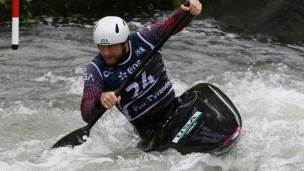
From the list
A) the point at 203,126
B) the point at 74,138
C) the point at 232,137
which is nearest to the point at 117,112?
the point at 74,138

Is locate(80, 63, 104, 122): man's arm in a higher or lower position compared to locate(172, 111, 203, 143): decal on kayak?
higher

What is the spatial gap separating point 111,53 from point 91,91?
387 mm

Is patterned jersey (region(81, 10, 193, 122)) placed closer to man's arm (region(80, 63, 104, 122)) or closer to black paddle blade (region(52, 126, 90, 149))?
man's arm (region(80, 63, 104, 122))

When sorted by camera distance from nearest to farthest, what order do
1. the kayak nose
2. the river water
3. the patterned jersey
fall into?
the kayak nose
the patterned jersey
the river water

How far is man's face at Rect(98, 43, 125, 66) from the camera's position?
16.4 feet

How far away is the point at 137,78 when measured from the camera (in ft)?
17.1

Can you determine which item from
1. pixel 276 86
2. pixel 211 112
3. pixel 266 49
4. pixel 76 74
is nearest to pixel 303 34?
pixel 266 49

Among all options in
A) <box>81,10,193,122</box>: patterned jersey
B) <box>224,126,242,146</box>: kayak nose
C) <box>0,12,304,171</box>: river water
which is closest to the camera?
<box>224,126,242,146</box>: kayak nose

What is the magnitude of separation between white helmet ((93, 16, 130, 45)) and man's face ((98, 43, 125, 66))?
0.06 metres

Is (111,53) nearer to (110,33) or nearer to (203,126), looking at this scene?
(110,33)

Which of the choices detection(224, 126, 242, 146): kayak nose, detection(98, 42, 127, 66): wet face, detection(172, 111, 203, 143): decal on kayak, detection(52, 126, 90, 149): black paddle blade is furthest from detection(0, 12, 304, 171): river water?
detection(98, 42, 127, 66): wet face

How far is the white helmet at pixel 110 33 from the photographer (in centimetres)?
493

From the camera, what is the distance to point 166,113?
18.0ft

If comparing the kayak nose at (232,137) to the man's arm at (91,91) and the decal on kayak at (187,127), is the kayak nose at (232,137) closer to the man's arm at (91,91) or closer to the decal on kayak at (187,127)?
the decal on kayak at (187,127)
